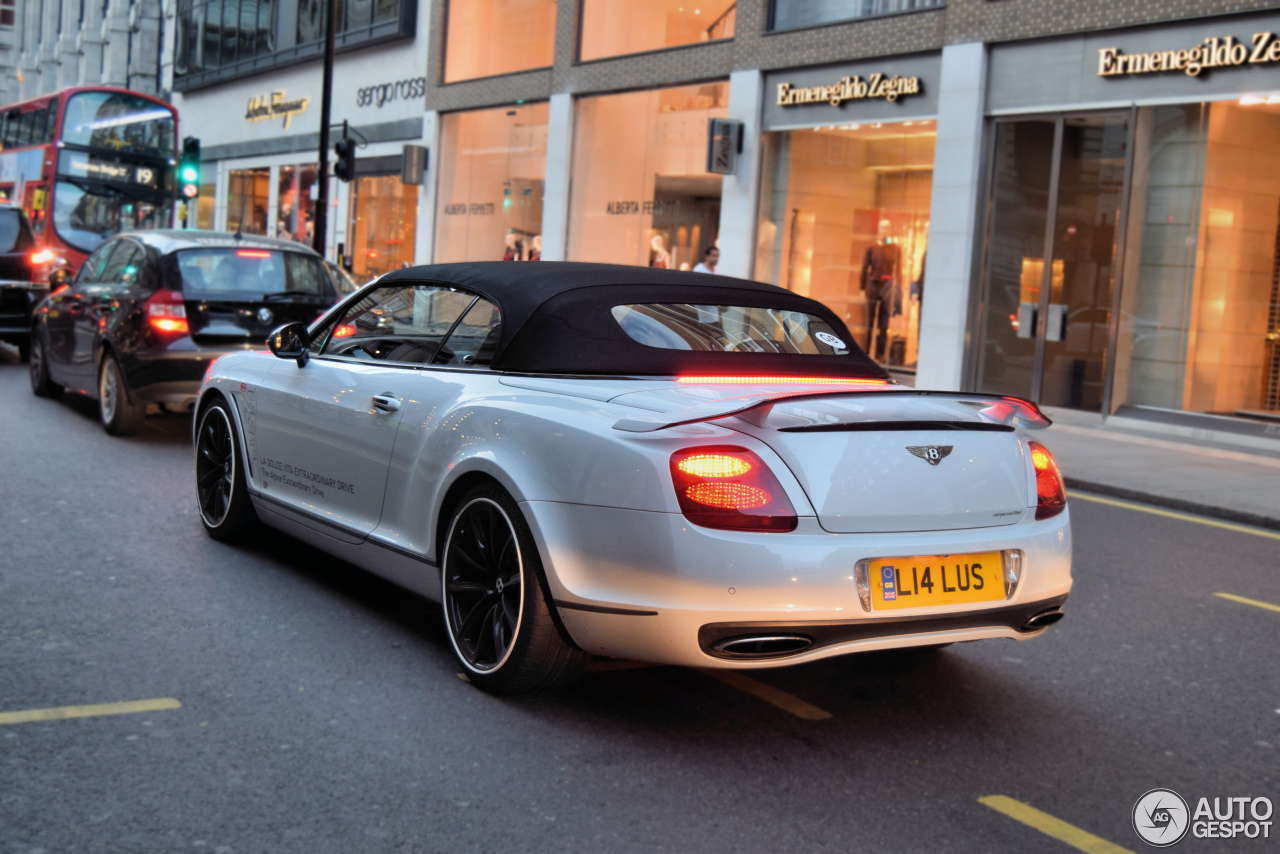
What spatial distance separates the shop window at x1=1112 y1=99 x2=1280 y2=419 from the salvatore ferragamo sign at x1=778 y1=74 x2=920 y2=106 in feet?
12.0

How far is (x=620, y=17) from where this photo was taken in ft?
77.8

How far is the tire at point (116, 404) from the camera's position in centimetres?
1007

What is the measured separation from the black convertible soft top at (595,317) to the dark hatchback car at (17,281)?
1229 cm

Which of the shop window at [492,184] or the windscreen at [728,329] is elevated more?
the shop window at [492,184]

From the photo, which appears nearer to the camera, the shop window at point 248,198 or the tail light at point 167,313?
the tail light at point 167,313

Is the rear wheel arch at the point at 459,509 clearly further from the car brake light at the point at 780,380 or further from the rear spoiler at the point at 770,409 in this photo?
the car brake light at the point at 780,380

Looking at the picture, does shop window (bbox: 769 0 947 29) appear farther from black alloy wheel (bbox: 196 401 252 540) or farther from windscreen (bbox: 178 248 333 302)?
black alloy wheel (bbox: 196 401 252 540)

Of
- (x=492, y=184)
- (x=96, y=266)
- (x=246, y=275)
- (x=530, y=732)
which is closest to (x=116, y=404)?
(x=246, y=275)

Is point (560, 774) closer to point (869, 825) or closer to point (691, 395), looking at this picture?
point (869, 825)

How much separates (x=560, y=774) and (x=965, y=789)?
1.12 metres

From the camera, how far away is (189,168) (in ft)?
79.8

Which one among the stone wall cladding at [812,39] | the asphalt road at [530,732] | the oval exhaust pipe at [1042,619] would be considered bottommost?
the asphalt road at [530,732]

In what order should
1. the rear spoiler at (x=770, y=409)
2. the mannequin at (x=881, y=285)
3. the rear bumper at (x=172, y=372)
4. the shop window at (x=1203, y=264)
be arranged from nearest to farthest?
the rear spoiler at (x=770, y=409) → the rear bumper at (x=172, y=372) → the shop window at (x=1203, y=264) → the mannequin at (x=881, y=285)

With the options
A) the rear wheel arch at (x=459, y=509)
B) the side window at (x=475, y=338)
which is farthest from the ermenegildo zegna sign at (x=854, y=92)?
the rear wheel arch at (x=459, y=509)
